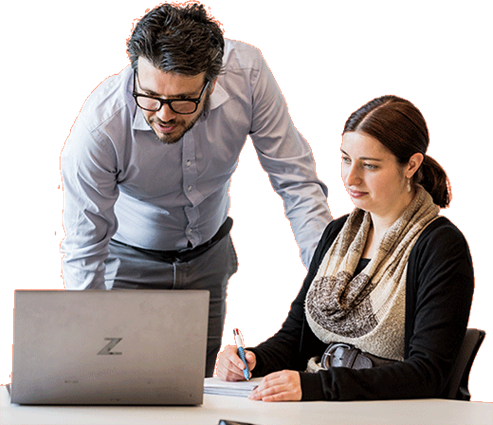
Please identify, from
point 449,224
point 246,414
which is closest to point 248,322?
point 449,224

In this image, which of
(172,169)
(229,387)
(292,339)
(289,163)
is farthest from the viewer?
(289,163)

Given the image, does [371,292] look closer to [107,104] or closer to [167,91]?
[167,91]

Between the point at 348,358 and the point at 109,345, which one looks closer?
the point at 109,345

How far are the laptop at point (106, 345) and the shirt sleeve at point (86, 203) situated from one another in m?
0.89

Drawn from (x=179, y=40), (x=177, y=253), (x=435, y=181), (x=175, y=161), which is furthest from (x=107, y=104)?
(x=435, y=181)

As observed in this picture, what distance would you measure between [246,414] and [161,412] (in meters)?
0.18

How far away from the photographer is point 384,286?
195 centimetres

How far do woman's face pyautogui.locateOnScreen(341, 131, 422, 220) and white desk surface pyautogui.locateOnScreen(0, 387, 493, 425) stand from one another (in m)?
0.60

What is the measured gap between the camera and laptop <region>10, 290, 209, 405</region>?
4.48 ft

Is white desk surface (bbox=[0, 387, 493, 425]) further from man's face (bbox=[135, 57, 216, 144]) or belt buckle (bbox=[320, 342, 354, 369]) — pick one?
man's face (bbox=[135, 57, 216, 144])

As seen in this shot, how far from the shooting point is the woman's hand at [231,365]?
1884 millimetres

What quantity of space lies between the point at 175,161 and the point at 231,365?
0.76 metres

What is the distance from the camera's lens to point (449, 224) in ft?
6.30

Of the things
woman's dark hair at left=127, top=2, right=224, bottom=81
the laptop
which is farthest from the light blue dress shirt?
the laptop
